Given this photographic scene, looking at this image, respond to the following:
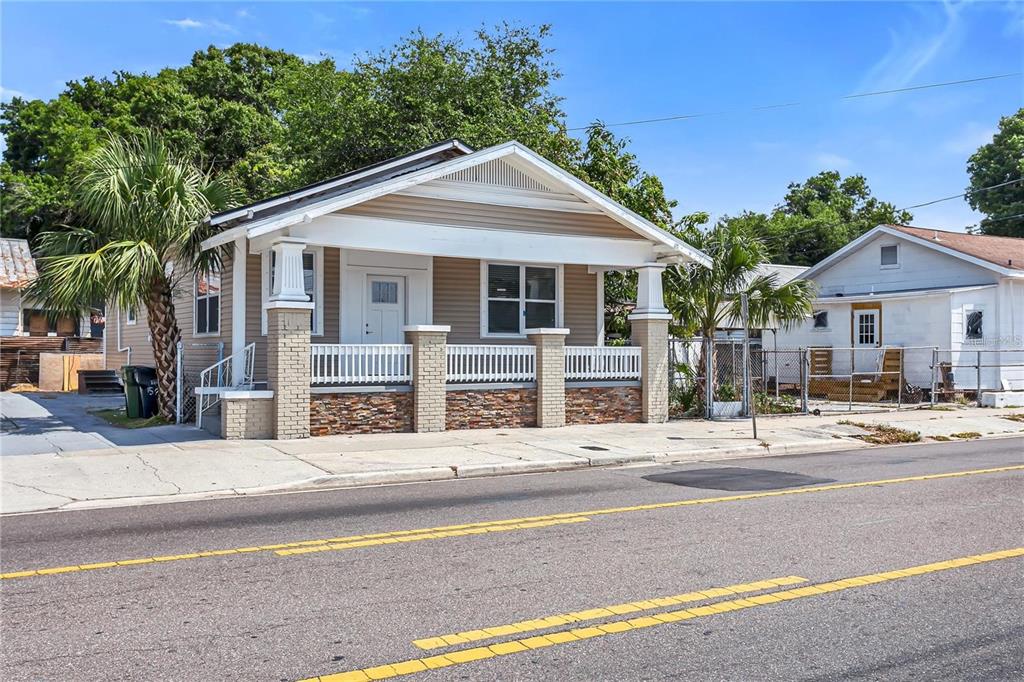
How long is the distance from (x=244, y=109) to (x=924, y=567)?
135 feet

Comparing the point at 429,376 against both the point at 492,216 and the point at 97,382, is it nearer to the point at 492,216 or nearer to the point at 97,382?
the point at 492,216

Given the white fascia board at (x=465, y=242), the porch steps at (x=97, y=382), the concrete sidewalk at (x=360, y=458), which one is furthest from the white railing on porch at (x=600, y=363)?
the porch steps at (x=97, y=382)

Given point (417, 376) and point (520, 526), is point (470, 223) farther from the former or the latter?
point (520, 526)

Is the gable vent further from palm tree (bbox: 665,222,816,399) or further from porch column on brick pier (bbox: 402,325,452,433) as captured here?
palm tree (bbox: 665,222,816,399)

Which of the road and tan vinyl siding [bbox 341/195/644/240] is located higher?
tan vinyl siding [bbox 341/195/644/240]

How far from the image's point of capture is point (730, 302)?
20.7m

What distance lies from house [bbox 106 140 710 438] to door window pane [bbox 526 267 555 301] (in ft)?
0.10

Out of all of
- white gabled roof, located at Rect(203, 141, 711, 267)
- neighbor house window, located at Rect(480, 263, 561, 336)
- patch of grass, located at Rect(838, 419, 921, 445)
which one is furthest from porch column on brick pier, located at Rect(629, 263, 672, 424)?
patch of grass, located at Rect(838, 419, 921, 445)

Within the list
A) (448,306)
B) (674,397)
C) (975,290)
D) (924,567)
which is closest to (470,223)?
(448,306)

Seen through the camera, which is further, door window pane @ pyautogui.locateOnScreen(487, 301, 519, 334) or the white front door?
door window pane @ pyautogui.locateOnScreen(487, 301, 519, 334)

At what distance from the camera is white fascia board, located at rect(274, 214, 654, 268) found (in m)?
16.5

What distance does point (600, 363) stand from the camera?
18.9 m

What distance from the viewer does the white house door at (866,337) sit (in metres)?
28.3

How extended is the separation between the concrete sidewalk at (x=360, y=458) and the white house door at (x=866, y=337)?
8987 millimetres
